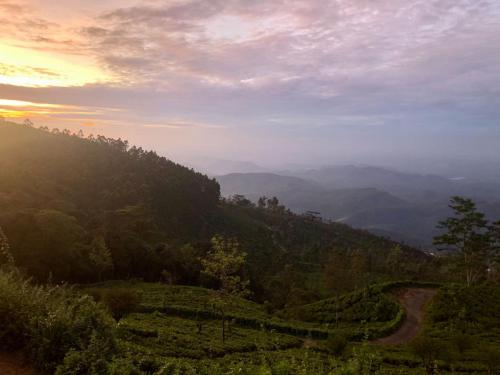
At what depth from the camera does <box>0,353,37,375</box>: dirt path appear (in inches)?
484

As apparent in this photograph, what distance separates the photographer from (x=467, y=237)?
57406mm

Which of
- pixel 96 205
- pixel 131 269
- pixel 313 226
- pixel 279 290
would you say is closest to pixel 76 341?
pixel 131 269

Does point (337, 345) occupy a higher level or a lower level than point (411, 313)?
higher

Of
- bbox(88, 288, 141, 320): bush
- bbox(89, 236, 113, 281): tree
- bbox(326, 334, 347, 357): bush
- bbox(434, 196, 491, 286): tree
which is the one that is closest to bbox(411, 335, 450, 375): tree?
bbox(326, 334, 347, 357): bush

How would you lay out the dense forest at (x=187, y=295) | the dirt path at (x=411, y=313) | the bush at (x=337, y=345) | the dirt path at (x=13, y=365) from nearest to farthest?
the dirt path at (x=13, y=365) < the dense forest at (x=187, y=295) < the bush at (x=337, y=345) < the dirt path at (x=411, y=313)

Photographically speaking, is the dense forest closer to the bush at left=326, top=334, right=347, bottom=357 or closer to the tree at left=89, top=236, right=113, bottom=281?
the bush at left=326, top=334, right=347, bottom=357

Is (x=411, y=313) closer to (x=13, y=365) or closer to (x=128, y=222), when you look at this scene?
(x=13, y=365)

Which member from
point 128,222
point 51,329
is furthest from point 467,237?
point 128,222

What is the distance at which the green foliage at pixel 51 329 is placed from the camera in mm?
12031

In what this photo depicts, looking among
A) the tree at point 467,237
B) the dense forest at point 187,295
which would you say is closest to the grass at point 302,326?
the dense forest at point 187,295

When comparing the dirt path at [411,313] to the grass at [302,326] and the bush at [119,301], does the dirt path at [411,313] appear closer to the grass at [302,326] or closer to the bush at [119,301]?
the grass at [302,326]

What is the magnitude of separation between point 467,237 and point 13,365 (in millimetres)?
59817

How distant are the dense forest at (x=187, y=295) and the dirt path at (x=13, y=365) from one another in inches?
11.0

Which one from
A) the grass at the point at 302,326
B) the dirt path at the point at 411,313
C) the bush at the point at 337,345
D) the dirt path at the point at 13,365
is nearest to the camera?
the dirt path at the point at 13,365
